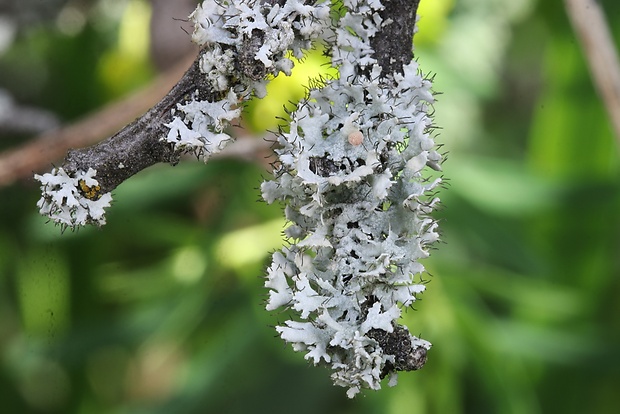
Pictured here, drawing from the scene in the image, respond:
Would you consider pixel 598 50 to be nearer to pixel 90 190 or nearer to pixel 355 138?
pixel 355 138

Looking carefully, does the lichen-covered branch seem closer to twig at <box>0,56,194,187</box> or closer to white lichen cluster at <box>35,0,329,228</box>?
white lichen cluster at <box>35,0,329,228</box>

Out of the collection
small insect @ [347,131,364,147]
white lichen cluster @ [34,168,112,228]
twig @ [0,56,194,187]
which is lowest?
white lichen cluster @ [34,168,112,228]

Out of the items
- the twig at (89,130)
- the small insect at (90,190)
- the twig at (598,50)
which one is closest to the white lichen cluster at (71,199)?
the small insect at (90,190)

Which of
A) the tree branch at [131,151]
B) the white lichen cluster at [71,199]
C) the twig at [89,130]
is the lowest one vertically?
the white lichen cluster at [71,199]

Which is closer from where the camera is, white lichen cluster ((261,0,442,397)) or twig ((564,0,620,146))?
white lichen cluster ((261,0,442,397))

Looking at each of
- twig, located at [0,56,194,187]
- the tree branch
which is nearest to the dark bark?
the tree branch

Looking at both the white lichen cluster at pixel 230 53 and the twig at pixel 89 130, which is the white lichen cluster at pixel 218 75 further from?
the twig at pixel 89 130

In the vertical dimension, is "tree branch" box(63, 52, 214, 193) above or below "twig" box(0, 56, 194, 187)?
below
